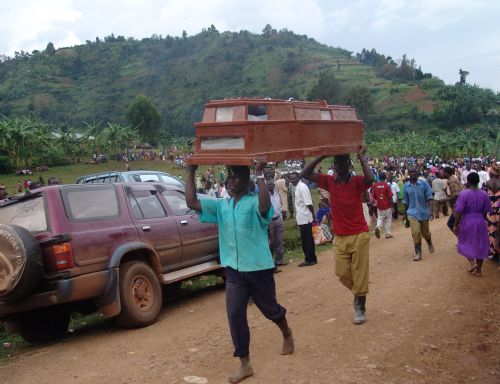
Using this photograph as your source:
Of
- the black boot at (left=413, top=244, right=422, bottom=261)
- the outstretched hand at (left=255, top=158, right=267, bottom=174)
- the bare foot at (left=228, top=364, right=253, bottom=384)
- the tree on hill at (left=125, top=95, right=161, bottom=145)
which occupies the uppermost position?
the tree on hill at (left=125, top=95, right=161, bottom=145)

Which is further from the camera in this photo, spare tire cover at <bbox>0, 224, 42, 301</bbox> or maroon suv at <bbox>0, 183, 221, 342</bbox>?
maroon suv at <bbox>0, 183, 221, 342</bbox>

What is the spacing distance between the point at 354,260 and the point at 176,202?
3125mm

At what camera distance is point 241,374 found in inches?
175

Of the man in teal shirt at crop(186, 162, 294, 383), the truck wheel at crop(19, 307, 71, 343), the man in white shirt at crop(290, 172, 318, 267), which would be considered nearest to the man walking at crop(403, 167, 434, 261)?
the man in white shirt at crop(290, 172, 318, 267)

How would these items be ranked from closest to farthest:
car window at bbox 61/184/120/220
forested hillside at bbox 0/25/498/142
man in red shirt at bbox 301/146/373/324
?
man in red shirt at bbox 301/146/373/324
car window at bbox 61/184/120/220
forested hillside at bbox 0/25/498/142

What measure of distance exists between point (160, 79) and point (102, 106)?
26255 millimetres

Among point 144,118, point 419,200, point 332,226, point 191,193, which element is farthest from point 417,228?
point 144,118

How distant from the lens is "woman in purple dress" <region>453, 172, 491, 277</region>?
819 cm

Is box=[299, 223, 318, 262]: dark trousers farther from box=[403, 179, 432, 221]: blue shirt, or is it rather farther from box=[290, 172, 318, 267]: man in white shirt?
box=[403, 179, 432, 221]: blue shirt

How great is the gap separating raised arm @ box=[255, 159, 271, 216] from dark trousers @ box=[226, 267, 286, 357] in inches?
22.2

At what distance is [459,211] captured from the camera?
8398 mm

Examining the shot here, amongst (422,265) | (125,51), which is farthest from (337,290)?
(125,51)

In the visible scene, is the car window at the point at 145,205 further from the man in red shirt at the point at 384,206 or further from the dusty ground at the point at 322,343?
the man in red shirt at the point at 384,206

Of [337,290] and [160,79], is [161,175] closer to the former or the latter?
[337,290]
